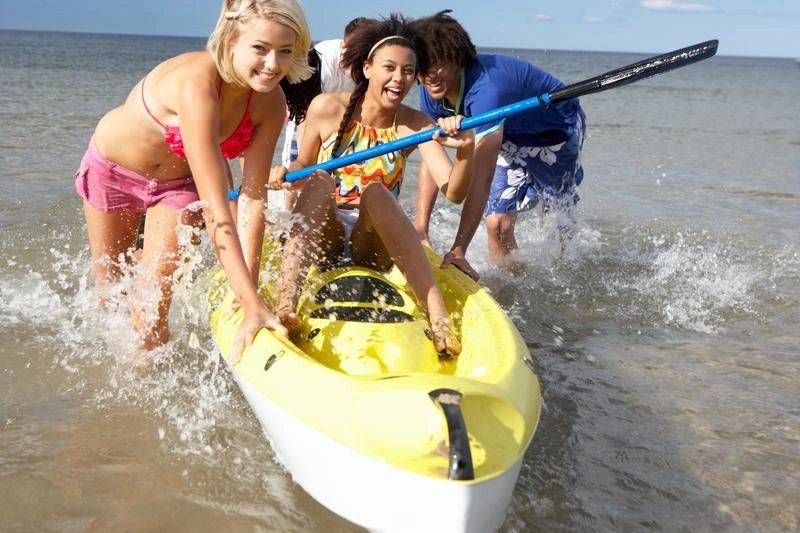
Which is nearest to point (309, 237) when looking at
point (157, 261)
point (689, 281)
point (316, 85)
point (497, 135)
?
point (157, 261)

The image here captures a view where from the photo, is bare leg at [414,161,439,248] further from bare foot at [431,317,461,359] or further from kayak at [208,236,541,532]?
bare foot at [431,317,461,359]

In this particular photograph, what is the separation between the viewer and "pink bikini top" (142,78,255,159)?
3.07 m

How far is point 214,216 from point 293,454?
94 centimetres

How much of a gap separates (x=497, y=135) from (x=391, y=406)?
2535 mm

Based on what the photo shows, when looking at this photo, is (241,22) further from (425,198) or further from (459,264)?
(425,198)

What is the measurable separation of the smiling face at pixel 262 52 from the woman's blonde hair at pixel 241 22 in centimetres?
2

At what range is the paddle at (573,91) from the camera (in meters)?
3.26

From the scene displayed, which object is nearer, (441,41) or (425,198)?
(441,41)

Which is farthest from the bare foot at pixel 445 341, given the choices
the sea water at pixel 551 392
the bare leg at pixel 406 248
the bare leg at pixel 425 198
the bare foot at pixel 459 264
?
the bare leg at pixel 425 198

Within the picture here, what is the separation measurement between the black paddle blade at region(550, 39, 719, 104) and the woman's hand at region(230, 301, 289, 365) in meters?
1.64

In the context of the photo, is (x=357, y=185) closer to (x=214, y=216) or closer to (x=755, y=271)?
(x=214, y=216)

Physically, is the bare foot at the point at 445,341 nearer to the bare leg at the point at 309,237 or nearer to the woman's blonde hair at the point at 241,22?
the bare leg at the point at 309,237

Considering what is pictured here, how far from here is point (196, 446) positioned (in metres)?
3.00

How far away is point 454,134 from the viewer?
11.5 feet
